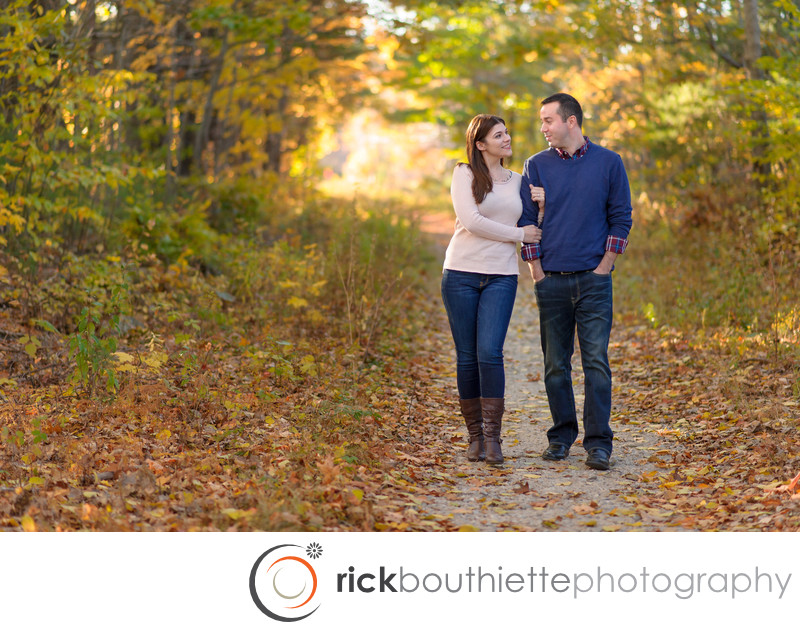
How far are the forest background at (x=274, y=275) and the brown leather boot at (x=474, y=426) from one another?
1.20 ft

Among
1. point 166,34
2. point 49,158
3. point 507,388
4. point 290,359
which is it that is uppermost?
point 166,34

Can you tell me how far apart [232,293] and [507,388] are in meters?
3.63

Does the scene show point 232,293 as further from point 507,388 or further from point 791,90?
point 791,90

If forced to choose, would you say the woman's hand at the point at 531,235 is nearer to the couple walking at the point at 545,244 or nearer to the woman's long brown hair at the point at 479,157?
the couple walking at the point at 545,244

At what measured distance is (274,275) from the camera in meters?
10.2

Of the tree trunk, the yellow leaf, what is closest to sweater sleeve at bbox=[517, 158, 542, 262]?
the yellow leaf

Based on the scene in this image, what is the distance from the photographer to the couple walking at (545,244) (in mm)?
5496

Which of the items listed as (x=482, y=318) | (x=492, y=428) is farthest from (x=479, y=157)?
(x=492, y=428)

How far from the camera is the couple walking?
550cm

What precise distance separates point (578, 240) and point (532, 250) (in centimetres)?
31

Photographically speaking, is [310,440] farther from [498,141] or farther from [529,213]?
[498,141]

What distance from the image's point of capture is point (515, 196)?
18.2ft

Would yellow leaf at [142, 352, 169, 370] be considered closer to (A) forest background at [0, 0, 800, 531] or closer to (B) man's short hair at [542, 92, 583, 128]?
(A) forest background at [0, 0, 800, 531]
